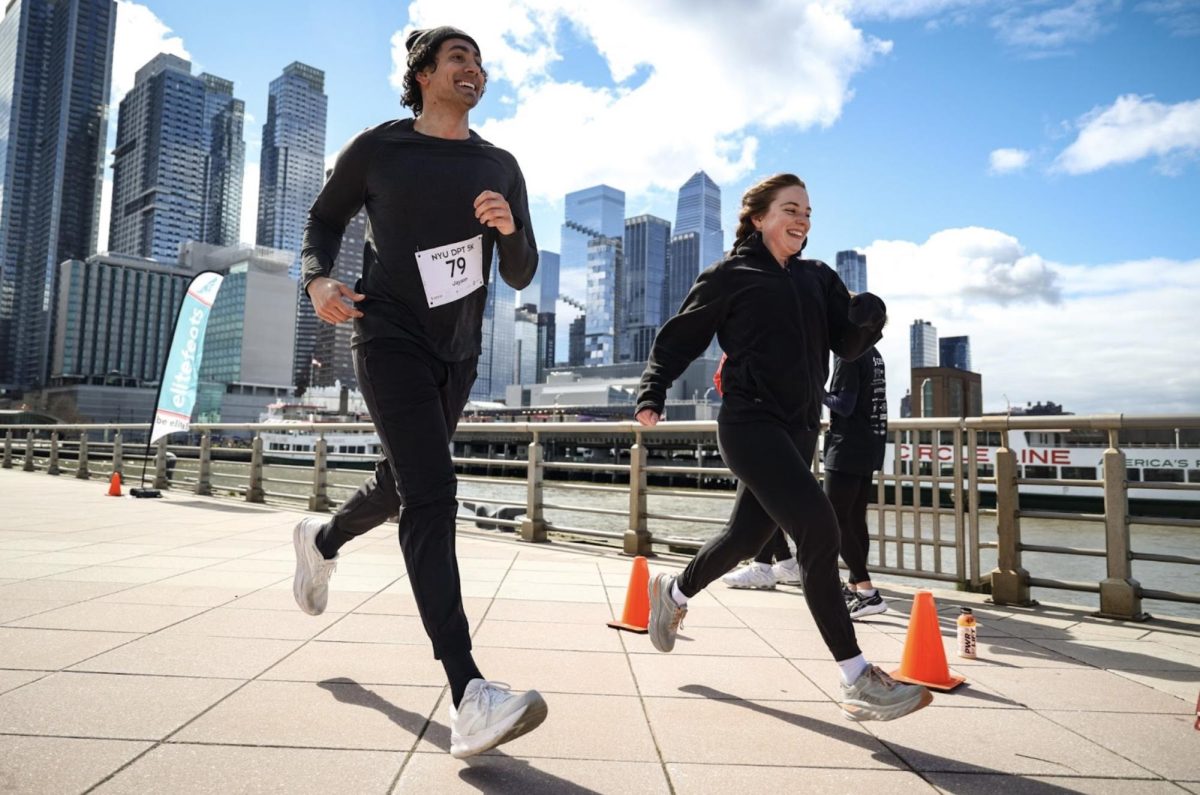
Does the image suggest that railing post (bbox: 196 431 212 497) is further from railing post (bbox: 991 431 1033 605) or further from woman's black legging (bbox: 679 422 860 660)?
railing post (bbox: 991 431 1033 605)

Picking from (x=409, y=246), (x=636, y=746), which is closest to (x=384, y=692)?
(x=636, y=746)

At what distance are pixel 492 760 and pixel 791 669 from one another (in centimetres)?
157

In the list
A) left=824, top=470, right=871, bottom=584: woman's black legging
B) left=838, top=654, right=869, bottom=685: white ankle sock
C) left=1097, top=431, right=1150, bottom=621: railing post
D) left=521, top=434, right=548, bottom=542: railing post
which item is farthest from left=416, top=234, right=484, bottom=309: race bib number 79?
left=521, top=434, right=548, bottom=542: railing post

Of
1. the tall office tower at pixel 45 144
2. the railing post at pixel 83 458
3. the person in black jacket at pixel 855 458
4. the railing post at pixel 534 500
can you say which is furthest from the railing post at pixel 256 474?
the tall office tower at pixel 45 144

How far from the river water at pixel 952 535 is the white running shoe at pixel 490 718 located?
3731 mm

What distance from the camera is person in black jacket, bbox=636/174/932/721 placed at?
2432 millimetres

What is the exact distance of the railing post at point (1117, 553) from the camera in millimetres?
4391

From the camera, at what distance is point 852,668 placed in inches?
93.5

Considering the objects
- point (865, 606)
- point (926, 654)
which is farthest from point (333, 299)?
point (865, 606)

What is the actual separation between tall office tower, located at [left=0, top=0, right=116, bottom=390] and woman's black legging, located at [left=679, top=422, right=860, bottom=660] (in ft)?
680

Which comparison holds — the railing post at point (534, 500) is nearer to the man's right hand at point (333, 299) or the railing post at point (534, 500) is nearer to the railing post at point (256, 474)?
the man's right hand at point (333, 299)

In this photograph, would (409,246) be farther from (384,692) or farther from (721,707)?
(721,707)

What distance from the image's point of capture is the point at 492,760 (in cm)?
202

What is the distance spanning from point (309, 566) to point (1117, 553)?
4561 mm
